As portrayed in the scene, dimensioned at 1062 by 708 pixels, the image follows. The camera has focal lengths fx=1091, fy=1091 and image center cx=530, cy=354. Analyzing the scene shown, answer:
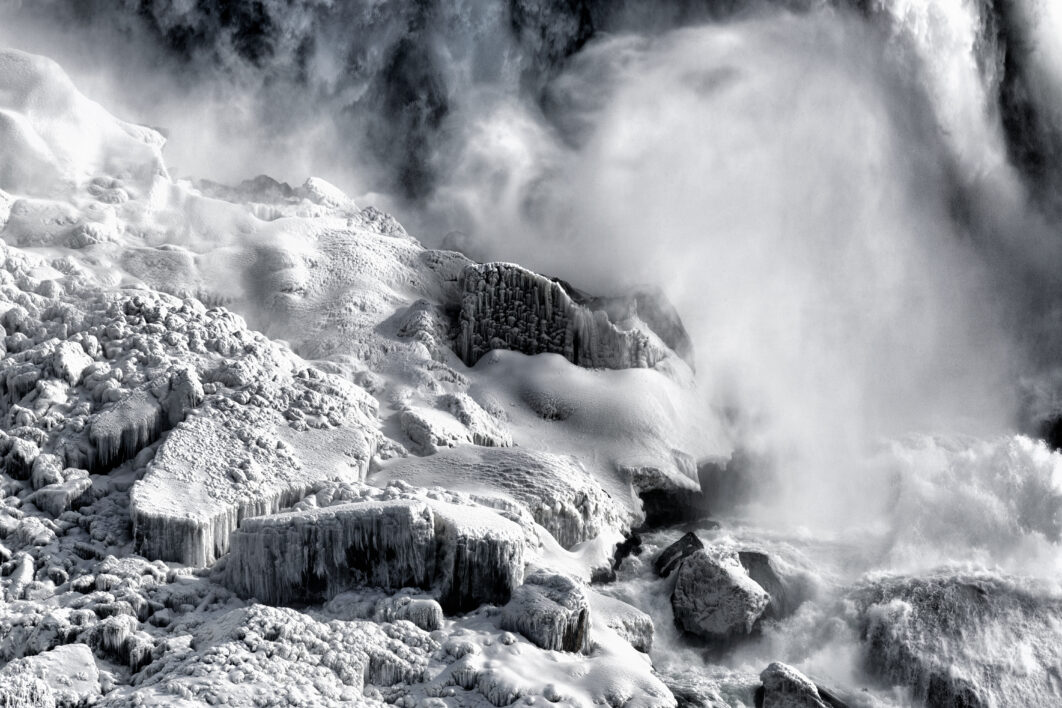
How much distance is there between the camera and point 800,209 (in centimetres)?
4028

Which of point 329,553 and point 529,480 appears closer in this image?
point 329,553

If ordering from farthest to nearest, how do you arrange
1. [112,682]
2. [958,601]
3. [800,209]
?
[800,209] < [958,601] < [112,682]

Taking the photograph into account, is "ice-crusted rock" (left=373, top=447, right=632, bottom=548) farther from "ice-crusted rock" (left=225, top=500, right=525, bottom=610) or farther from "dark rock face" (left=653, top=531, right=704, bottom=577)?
"ice-crusted rock" (left=225, top=500, right=525, bottom=610)

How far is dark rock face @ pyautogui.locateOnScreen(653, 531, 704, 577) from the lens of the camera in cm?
2206

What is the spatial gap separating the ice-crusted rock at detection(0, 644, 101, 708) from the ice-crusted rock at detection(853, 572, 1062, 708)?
43.9 feet

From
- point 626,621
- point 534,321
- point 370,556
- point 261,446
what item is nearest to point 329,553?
point 370,556

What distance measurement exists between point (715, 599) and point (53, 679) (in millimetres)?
11630

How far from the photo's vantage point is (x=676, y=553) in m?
22.2

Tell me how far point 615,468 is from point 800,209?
18.6 metres

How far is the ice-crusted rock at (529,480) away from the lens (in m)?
22.0

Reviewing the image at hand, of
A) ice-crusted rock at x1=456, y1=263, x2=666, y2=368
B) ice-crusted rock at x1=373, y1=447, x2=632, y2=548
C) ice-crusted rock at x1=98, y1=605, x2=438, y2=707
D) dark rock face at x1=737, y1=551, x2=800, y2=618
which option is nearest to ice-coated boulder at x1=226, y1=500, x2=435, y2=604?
ice-crusted rock at x1=98, y1=605, x2=438, y2=707

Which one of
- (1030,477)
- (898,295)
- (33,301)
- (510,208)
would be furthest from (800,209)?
(33,301)

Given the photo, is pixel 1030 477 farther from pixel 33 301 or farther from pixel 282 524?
pixel 33 301

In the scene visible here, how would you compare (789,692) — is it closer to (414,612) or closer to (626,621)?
(626,621)
